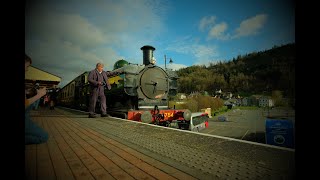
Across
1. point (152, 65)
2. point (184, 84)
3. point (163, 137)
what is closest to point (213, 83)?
point (184, 84)

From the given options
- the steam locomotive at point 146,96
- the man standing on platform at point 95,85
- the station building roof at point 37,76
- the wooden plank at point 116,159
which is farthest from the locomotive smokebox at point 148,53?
the wooden plank at point 116,159

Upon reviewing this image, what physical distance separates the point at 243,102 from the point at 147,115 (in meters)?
62.0

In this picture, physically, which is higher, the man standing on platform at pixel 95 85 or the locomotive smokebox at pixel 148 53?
the locomotive smokebox at pixel 148 53

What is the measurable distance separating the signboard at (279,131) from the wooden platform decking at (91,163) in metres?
3.17

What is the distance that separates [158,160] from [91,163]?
0.78m

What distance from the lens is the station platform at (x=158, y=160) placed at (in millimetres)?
1857

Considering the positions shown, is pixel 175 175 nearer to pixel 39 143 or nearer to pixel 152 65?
pixel 39 143

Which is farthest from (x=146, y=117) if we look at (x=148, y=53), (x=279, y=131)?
(x=279, y=131)

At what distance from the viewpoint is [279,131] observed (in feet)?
13.4

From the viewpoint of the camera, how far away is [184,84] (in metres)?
80.6

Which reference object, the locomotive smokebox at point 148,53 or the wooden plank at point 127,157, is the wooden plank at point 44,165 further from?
the locomotive smokebox at point 148,53

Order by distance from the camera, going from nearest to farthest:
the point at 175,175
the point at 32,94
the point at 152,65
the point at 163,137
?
the point at 175,175 < the point at 32,94 < the point at 163,137 < the point at 152,65

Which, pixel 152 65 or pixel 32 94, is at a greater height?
pixel 152 65

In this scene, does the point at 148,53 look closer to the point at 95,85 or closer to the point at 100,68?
the point at 100,68
